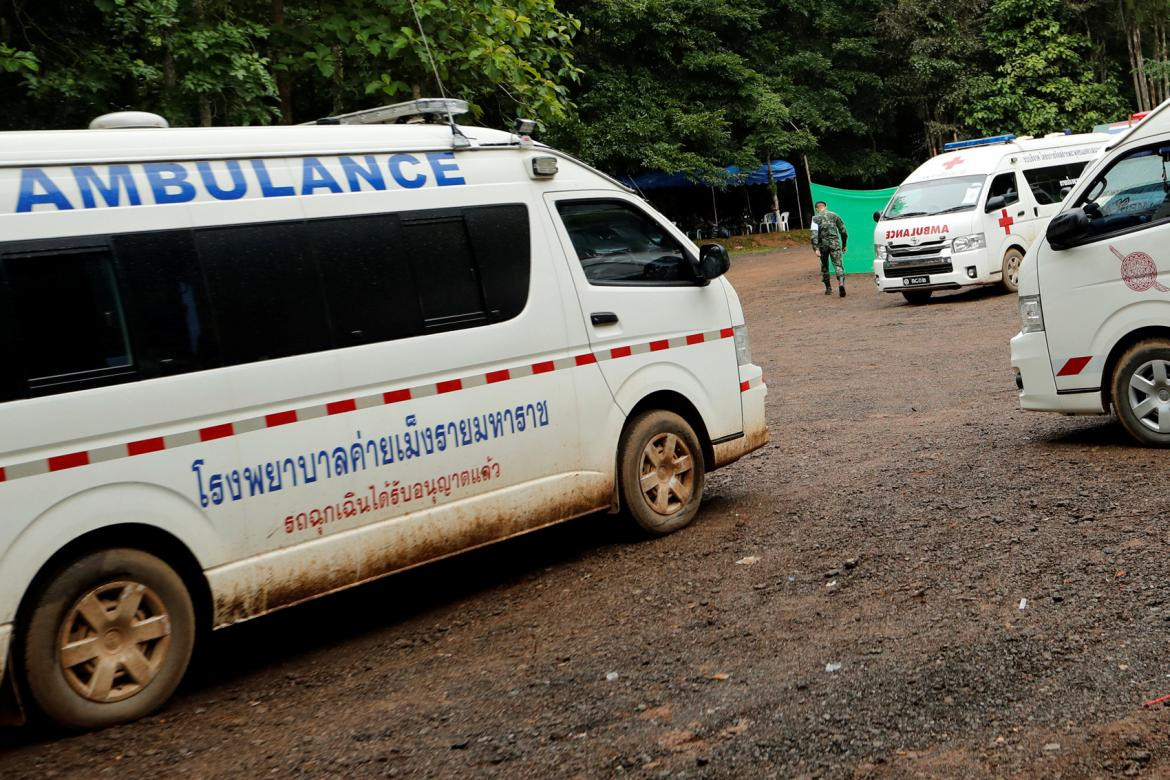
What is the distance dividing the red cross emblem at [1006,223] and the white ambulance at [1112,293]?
43.7 ft

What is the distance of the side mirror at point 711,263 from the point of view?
8.03 metres

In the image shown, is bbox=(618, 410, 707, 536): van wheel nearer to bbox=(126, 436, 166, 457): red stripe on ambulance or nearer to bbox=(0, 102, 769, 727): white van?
bbox=(0, 102, 769, 727): white van

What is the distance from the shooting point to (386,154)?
6594 millimetres

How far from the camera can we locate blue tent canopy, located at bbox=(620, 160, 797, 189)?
44.2m

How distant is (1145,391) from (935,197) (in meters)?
14.4

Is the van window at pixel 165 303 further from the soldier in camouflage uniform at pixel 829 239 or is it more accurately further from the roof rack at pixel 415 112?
the soldier in camouflage uniform at pixel 829 239

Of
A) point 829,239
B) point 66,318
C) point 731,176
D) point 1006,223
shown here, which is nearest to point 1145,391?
point 66,318

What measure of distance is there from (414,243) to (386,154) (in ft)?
1.57

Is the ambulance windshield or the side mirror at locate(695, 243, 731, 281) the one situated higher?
the ambulance windshield

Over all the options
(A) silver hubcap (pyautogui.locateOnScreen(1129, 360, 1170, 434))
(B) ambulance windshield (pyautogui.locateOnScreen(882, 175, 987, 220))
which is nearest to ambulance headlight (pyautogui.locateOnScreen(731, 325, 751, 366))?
(A) silver hubcap (pyautogui.locateOnScreen(1129, 360, 1170, 434))

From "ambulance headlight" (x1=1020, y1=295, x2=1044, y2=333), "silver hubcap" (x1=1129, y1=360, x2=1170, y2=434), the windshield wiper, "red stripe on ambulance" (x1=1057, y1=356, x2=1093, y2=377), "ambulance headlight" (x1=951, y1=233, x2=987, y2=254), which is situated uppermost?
the windshield wiper

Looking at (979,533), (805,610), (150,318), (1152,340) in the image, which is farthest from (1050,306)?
(150,318)

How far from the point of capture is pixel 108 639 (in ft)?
17.4

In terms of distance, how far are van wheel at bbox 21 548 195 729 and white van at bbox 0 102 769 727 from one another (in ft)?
0.03
